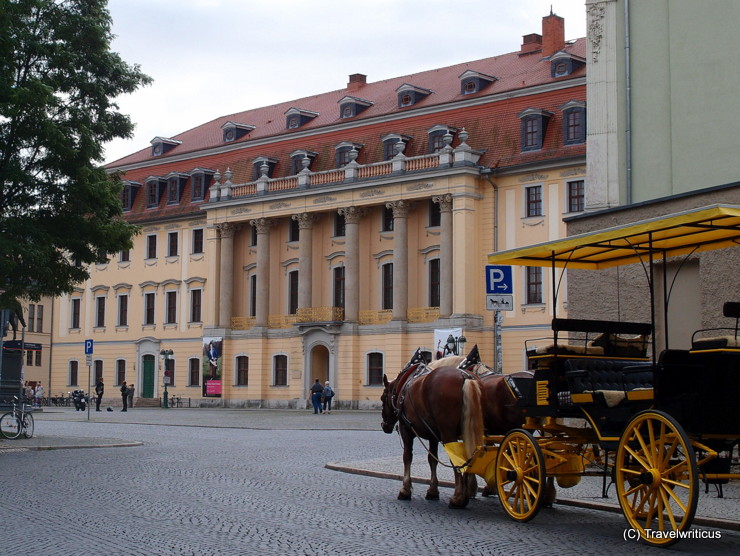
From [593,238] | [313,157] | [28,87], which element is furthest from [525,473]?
[313,157]

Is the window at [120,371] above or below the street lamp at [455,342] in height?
below

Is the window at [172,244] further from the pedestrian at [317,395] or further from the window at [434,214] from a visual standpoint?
the pedestrian at [317,395]

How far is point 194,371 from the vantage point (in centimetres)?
6425

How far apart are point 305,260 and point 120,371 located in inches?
663

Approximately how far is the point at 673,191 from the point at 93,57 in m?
14.0

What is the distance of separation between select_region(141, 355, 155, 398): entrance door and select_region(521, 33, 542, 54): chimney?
Result: 2845 centimetres

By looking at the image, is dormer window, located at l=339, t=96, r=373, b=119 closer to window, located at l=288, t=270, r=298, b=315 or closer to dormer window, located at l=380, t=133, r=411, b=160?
dormer window, located at l=380, t=133, r=411, b=160

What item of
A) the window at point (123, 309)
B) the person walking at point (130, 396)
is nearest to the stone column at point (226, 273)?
the person walking at point (130, 396)

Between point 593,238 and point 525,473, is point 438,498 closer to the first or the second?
point 525,473

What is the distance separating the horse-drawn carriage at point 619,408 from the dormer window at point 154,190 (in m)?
54.8

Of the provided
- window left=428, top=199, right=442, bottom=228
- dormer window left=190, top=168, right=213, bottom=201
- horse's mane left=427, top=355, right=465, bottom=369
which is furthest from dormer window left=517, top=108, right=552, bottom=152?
horse's mane left=427, top=355, right=465, bottom=369

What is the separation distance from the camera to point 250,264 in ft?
205

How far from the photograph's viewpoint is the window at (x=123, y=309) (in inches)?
2712

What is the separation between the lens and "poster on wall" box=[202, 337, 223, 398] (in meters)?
61.6
